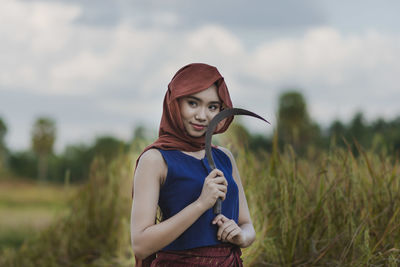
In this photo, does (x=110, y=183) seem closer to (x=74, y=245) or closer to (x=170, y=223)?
(x=74, y=245)

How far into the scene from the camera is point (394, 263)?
292 cm

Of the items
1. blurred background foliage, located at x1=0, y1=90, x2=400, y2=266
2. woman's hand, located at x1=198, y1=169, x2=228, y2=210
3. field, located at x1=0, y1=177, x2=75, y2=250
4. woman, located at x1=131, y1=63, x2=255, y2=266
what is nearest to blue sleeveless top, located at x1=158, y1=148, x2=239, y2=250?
woman, located at x1=131, y1=63, x2=255, y2=266

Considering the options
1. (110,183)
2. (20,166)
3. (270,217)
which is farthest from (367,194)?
(20,166)

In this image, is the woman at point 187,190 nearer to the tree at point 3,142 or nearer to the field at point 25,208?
the field at point 25,208

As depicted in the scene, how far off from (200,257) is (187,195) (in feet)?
0.93

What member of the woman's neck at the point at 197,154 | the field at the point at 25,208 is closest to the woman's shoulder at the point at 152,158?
the woman's neck at the point at 197,154

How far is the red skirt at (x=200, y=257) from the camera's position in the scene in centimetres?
213

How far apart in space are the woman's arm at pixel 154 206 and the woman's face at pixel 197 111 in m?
0.20

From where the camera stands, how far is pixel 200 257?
2133 millimetres

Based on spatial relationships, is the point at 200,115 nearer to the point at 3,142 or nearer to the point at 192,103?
the point at 192,103

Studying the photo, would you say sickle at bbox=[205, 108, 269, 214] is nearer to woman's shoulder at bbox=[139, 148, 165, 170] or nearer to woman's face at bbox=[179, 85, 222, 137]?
woman's face at bbox=[179, 85, 222, 137]

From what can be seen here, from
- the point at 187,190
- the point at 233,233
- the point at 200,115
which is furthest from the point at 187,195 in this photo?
the point at 200,115

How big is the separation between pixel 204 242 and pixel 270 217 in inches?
69.3

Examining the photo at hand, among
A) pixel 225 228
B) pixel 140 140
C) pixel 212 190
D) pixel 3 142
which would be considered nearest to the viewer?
pixel 212 190
